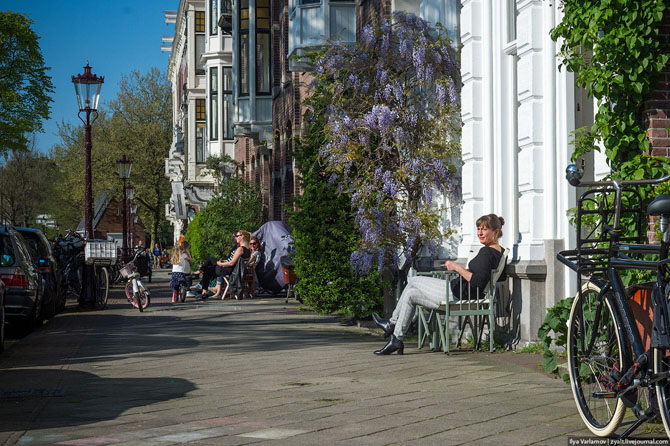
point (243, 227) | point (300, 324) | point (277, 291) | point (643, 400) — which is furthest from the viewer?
point (243, 227)

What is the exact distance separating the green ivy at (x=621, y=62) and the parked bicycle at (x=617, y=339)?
2360mm

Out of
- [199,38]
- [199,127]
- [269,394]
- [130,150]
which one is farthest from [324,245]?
[130,150]

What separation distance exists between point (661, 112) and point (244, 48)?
25.1m

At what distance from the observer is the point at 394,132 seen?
46.3 feet

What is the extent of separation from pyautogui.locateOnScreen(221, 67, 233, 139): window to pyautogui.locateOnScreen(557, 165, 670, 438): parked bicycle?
35472 millimetres

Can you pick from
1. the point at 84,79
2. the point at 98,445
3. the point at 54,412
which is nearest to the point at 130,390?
the point at 54,412

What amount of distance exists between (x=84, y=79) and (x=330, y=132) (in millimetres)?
10823

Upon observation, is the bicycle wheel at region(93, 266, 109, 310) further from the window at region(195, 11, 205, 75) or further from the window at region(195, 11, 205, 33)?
the window at region(195, 11, 205, 33)

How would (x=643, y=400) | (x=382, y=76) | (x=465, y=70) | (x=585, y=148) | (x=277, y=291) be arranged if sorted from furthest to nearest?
(x=277, y=291), (x=382, y=76), (x=465, y=70), (x=585, y=148), (x=643, y=400)

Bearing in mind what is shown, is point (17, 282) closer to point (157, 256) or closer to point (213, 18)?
point (213, 18)

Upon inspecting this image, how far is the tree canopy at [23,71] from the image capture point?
38250 mm

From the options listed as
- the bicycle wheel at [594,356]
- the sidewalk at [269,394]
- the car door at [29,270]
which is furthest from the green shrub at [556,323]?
the car door at [29,270]

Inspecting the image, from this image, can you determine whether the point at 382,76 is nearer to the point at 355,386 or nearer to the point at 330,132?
the point at 330,132

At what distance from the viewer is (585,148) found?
29.7 feet
